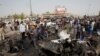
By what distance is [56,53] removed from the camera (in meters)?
10.2

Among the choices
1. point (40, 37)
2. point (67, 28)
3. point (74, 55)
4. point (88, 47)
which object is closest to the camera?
point (74, 55)

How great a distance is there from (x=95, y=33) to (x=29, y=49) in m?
7.28

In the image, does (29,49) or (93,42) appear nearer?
(29,49)

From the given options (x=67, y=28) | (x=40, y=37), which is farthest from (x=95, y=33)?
(x=40, y=37)

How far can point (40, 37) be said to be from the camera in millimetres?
17312

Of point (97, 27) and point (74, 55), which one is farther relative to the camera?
point (97, 27)

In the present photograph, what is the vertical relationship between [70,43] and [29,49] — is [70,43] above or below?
above

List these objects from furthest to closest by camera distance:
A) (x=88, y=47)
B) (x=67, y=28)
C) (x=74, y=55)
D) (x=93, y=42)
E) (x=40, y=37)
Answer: (x=67, y=28), (x=40, y=37), (x=93, y=42), (x=88, y=47), (x=74, y=55)

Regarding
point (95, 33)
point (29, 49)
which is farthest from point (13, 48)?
point (95, 33)

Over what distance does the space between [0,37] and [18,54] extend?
3.34 metres

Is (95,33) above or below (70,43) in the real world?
below

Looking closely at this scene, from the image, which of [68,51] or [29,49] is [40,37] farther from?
[68,51]

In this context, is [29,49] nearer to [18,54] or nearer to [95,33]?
[18,54]

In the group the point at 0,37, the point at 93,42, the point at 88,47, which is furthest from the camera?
Result: the point at 0,37
